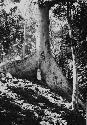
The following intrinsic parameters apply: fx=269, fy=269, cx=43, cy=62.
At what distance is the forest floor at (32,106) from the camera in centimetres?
813

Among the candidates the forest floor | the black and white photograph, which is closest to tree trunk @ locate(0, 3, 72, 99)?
the black and white photograph

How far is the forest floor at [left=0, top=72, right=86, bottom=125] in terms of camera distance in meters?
8.13

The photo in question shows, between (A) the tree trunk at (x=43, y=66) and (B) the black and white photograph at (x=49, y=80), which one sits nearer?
(B) the black and white photograph at (x=49, y=80)

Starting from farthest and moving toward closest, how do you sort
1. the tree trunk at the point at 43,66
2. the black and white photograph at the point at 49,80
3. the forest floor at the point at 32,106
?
the tree trunk at the point at 43,66, the black and white photograph at the point at 49,80, the forest floor at the point at 32,106

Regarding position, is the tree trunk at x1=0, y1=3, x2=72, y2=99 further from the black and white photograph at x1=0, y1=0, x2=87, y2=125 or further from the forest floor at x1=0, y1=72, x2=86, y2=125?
the forest floor at x1=0, y1=72, x2=86, y2=125

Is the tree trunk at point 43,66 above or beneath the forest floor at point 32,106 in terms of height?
above

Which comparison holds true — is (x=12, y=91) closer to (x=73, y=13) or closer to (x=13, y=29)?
(x=73, y=13)

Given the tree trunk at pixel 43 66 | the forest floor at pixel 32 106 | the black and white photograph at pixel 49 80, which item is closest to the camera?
the forest floor at pixel 32 106

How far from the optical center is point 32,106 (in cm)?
953

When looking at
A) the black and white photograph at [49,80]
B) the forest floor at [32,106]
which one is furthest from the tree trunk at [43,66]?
the forest floor at [32,106]

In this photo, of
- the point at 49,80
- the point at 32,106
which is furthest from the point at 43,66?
the point at 32,106

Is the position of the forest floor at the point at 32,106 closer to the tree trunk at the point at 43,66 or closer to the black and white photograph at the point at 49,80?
the black and white photograph at the point at 49,80

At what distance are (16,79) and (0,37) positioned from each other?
9.42 m

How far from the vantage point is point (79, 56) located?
12.5 metres
